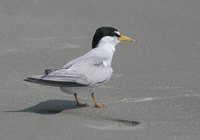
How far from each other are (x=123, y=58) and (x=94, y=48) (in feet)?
4.28

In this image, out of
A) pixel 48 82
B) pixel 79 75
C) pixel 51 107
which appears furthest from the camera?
pixel 51 107

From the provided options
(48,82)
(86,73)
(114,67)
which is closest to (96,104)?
(86,73)

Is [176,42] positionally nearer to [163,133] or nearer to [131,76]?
[131,76]

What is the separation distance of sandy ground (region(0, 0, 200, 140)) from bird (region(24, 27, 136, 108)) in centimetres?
21

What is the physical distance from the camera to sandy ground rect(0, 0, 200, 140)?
5098 mm

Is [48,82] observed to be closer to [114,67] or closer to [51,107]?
[51,107]

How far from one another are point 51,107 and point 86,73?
433 mm

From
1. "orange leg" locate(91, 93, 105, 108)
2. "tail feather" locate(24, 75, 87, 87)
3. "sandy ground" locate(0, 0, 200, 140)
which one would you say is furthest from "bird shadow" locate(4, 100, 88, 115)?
"tail feather" locate(24, 75, 87, 87)

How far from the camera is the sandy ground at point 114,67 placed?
16.7 feet

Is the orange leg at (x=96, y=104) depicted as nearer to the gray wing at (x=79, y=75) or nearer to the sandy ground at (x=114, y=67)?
the sandy ground at (x=114, y=67)

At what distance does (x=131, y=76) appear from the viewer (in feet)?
22.5

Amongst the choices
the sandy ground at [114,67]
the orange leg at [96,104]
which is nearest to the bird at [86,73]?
the orange leg at [96,104]

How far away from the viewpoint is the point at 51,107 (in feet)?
19.1

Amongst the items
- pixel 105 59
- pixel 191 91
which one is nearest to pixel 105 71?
pixel 105 59
